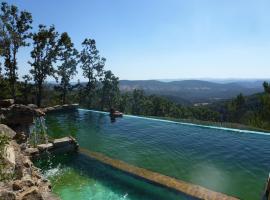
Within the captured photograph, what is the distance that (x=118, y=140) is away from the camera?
15.6 metres

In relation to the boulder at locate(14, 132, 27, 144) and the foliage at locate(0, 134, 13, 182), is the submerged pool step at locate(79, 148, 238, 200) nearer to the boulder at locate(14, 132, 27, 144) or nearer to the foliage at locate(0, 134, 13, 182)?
the boulder at locate(14, 132, 27, 144)

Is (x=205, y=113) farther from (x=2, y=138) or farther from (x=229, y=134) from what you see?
(x=2, y=138)

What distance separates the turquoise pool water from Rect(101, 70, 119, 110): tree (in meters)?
14.8

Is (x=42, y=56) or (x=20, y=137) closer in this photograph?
(x=20, y=137)

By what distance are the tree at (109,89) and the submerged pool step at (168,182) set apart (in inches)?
916

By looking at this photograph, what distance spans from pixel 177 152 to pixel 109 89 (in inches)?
950

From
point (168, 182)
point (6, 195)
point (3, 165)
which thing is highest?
point (3, 165)

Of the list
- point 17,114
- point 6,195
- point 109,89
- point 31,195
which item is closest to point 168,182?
point 31,195

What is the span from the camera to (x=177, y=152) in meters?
13.3

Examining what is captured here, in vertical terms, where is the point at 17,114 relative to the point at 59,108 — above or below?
above

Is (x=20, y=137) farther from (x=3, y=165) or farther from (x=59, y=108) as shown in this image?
(x=59, y=108)

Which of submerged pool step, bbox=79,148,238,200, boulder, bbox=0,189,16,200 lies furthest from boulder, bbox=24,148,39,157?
boulder, bbox=0,189,16,200

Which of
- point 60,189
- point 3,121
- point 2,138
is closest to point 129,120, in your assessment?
point 3,121

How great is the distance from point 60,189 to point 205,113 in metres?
48.4
